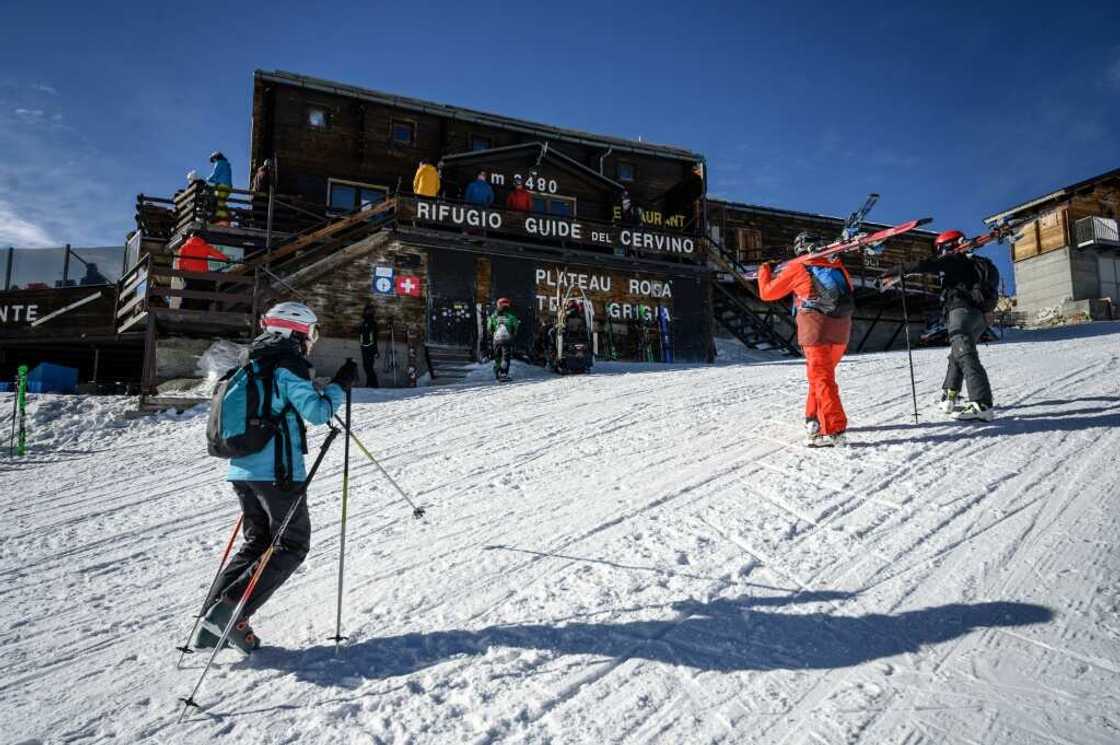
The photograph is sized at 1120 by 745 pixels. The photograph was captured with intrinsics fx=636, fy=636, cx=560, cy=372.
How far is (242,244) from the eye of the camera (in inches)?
605

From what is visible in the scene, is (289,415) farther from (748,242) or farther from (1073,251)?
(1073,251)

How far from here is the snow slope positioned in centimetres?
240

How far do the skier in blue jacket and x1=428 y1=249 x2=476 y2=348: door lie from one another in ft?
40.4

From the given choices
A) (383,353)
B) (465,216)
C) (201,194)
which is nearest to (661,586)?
(383,353)

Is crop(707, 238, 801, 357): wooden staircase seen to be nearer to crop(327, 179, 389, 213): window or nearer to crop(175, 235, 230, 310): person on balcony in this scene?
crop(327, 179, 389, 213): window

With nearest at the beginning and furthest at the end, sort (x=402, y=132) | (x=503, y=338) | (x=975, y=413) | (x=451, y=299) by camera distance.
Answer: (x=975, y=413), (x=503, y=338), (x=451, y=299), (x=402, y=132)

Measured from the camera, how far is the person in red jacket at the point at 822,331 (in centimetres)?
551

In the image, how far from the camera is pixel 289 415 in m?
3.19

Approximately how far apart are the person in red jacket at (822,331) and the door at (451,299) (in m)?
10.8

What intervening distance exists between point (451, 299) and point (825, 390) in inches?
457

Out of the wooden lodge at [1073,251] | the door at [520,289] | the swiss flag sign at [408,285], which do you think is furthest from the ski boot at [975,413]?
the wooden lodge at [1073,251]

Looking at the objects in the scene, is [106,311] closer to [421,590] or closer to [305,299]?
[305,299]

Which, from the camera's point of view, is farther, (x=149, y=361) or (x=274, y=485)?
(x=149, y=361)

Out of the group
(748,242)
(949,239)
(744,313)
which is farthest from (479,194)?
(949,239)
